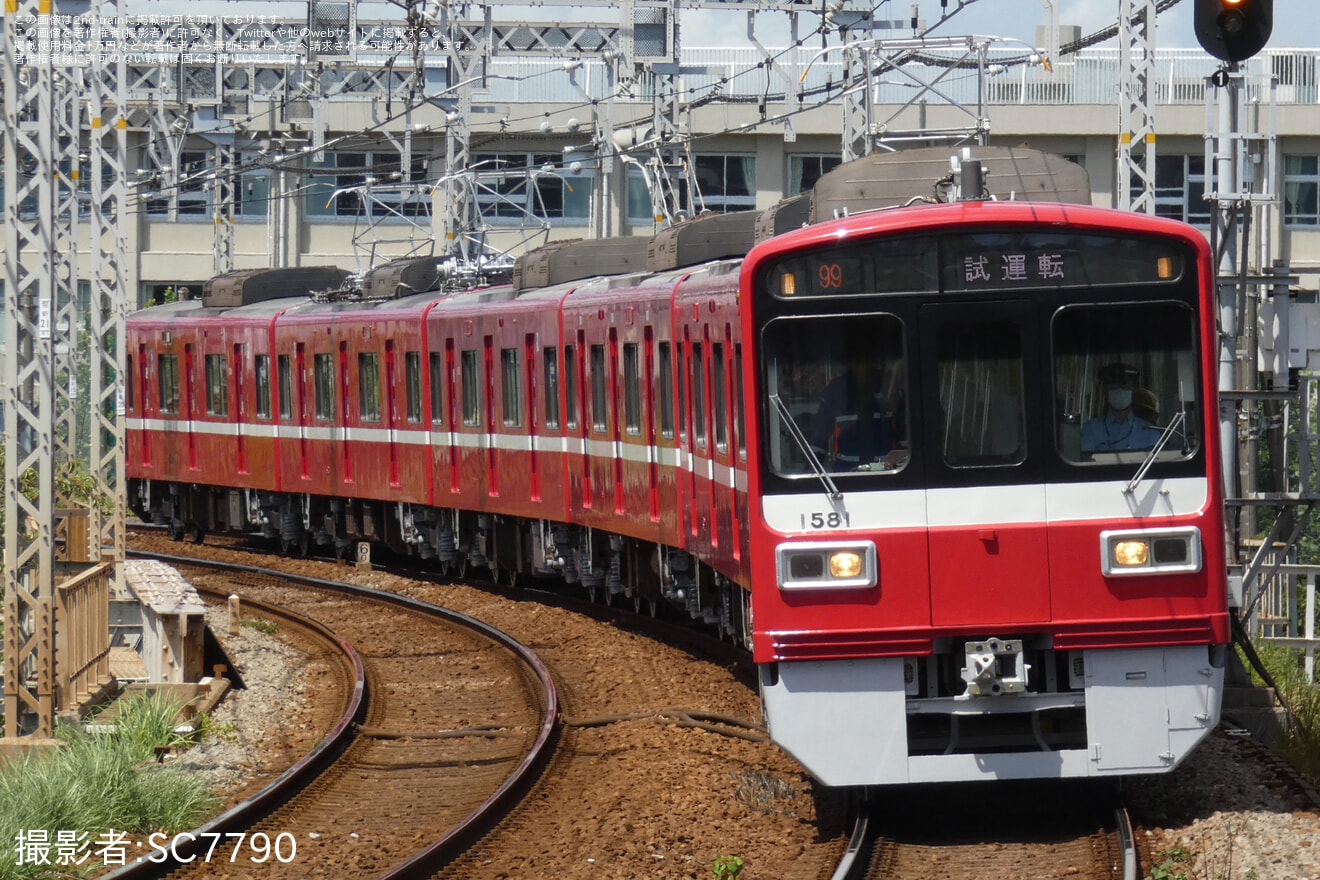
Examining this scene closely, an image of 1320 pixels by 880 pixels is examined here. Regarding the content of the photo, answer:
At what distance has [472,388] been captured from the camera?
17781mm

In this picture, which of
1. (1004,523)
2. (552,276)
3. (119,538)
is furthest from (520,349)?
(1004,523)

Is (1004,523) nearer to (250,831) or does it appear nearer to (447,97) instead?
(250,831)

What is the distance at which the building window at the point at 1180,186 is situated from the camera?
134ft

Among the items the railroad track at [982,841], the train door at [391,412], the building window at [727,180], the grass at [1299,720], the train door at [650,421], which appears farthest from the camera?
the building window at [727,180]

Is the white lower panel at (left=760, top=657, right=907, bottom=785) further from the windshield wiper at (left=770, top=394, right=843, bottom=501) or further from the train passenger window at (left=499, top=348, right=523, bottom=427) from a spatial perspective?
the train passenger window at (left=499, top=348, right=523, bottom=427)

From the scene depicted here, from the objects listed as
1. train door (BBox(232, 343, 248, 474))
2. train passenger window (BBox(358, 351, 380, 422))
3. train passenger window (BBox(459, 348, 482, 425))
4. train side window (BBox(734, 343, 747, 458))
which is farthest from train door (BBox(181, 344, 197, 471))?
train side window (BBox(734, 343, 747, 458))

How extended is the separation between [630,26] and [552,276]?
8.39 m

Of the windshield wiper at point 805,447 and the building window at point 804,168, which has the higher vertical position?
the building window at point 804,168

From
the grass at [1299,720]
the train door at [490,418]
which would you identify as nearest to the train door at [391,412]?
the train door at [490,418]

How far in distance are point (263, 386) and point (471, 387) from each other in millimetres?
4883

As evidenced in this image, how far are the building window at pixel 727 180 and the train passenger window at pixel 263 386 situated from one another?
20.2 metres

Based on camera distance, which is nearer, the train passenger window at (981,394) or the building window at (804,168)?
the train passenger window at (981,394)

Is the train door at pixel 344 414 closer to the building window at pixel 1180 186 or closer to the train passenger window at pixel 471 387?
the train passenger window at pixel 471 387

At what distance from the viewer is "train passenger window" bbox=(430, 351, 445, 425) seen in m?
18.3
